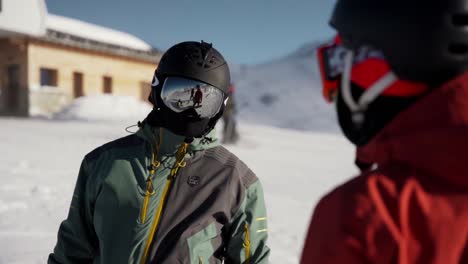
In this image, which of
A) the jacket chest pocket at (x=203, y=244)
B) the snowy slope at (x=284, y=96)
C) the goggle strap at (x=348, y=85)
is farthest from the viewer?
the snowy slope at (x=284, y=96)

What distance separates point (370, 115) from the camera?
3.03 ft

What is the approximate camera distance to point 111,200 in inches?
66.0

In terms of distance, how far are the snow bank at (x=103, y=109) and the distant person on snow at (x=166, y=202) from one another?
606 inches

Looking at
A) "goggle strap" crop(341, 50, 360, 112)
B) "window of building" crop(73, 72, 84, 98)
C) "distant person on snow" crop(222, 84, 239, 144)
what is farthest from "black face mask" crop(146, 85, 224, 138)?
"window of building" crop(73, 72, 84, 98)

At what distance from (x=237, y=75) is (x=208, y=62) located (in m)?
55.8

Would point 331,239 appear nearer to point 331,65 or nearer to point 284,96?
point 331,65

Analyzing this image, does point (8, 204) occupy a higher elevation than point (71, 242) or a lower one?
lower

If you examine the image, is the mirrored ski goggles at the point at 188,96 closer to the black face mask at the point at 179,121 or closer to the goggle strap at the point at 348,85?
the black face mask at the point at 179,121

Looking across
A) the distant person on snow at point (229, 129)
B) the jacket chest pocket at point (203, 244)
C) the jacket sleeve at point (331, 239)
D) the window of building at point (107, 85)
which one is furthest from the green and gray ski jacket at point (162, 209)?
the window of building at point (107, 85)

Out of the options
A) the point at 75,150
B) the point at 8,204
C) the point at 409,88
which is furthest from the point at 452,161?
the point at 75,150

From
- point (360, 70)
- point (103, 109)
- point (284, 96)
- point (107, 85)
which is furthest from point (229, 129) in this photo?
point (284, 96)

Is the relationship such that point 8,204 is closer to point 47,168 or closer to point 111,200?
point 47,168

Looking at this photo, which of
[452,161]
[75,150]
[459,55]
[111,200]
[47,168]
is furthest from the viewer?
[75,150]

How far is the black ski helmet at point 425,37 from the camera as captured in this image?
848 mm
